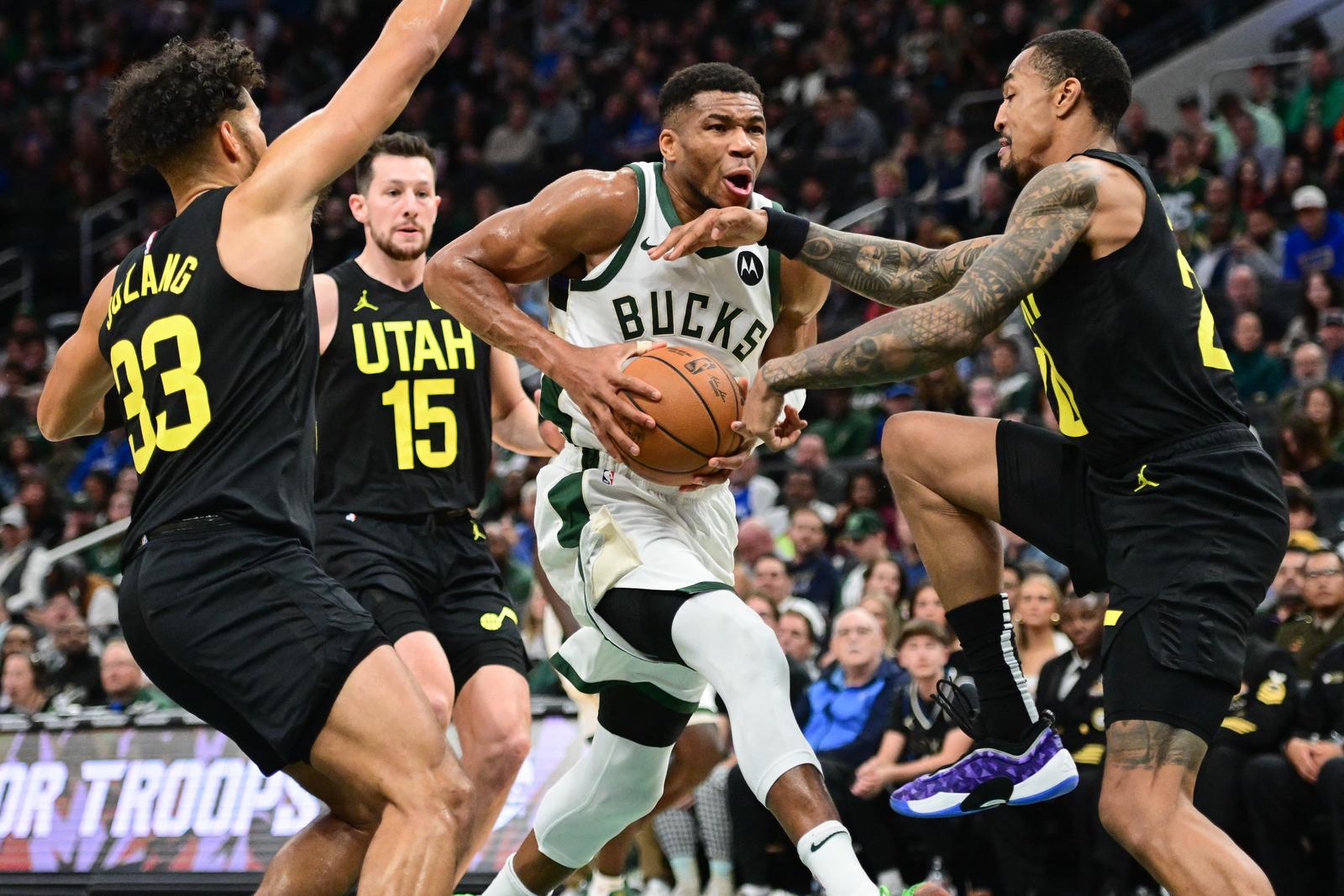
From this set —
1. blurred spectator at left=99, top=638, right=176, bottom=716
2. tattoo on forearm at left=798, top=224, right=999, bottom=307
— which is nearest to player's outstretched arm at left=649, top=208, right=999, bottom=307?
tattoo on forearm at left=798, top=224, right=999, bottom=307

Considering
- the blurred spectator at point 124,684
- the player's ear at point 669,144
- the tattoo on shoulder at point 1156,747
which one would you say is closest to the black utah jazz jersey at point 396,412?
the player's ear at point 669,144

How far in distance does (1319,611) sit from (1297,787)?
1.08 meters

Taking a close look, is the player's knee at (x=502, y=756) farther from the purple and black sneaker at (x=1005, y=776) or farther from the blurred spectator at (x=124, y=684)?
the blurred spectator at (x=124, y=684)

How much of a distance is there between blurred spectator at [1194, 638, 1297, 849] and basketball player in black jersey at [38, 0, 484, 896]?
4.61 metres

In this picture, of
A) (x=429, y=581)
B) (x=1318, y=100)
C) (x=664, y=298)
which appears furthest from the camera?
(x=1318, y=100)

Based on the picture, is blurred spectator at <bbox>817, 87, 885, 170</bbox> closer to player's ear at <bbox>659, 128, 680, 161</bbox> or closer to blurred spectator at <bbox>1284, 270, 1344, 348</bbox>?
blurred spectator at <bbox>1284, 270, 1344, 348</bbox>

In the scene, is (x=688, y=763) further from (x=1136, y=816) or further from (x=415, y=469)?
(x=1136, y=816)

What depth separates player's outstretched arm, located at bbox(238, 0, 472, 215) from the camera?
13.6 ft

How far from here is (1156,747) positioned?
4.38 meters

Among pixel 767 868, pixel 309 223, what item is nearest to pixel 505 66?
pixel 767 868

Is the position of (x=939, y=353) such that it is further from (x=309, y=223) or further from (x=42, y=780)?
(x=42, y=780)

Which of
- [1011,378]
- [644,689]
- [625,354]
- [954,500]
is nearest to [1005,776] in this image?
[954,500]

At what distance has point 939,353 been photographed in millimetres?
4516

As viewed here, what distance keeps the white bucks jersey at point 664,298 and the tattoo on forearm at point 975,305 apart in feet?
2.62
